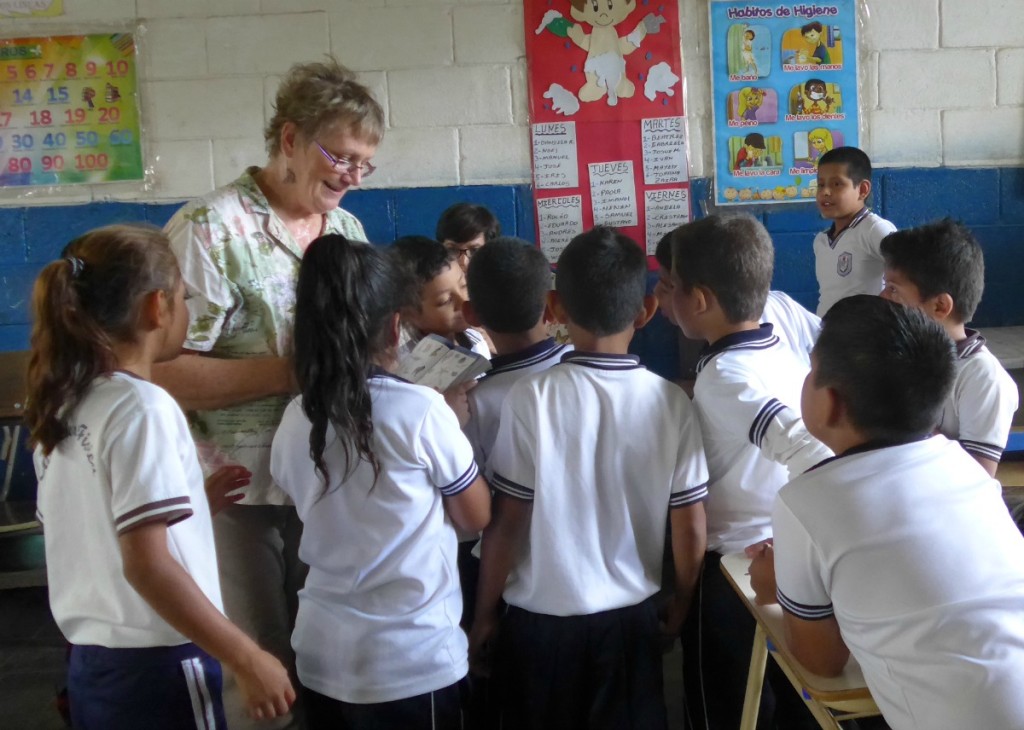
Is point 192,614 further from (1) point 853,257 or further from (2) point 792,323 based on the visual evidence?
(1) point 853,257

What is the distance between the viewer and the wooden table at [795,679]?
1.16 meters

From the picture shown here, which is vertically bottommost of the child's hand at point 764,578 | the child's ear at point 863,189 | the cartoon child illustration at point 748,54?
the child's hand at point 764,578

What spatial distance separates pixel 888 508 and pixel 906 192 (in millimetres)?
2806

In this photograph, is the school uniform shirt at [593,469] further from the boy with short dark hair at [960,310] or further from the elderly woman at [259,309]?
the boy with short dark hair at [960,310]

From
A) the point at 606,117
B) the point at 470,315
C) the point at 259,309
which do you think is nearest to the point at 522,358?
the point at 470,315

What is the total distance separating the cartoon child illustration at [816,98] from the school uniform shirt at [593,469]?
94.0 inches

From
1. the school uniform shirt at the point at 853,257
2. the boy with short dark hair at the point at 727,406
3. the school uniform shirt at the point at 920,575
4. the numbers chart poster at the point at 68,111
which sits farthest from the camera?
the numbers chart poster at the point at 68,111

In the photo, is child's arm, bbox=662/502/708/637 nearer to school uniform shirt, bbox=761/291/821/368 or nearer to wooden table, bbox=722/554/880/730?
wooden table, bbox=722/554/880/730

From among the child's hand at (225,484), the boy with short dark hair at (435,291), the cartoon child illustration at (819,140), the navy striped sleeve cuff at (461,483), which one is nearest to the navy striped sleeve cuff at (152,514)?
the child's hand at (225,484)

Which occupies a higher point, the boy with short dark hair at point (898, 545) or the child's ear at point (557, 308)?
the child's ear at point (557, 308)

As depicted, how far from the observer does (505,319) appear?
1.63 m

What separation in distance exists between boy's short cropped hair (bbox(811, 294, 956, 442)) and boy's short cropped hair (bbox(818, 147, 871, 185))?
7.43 ft

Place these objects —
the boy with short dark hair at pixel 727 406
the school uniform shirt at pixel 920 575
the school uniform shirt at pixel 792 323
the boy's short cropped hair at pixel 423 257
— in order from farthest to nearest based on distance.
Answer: the school uniform shirt at pixel 792 323 → the boy's short cropped hair at pixel 423 257 → the boy with short dark hair at pixel 727 406 → the school uniform shirt at pixel 920 575

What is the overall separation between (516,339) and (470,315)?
0.12 meters
